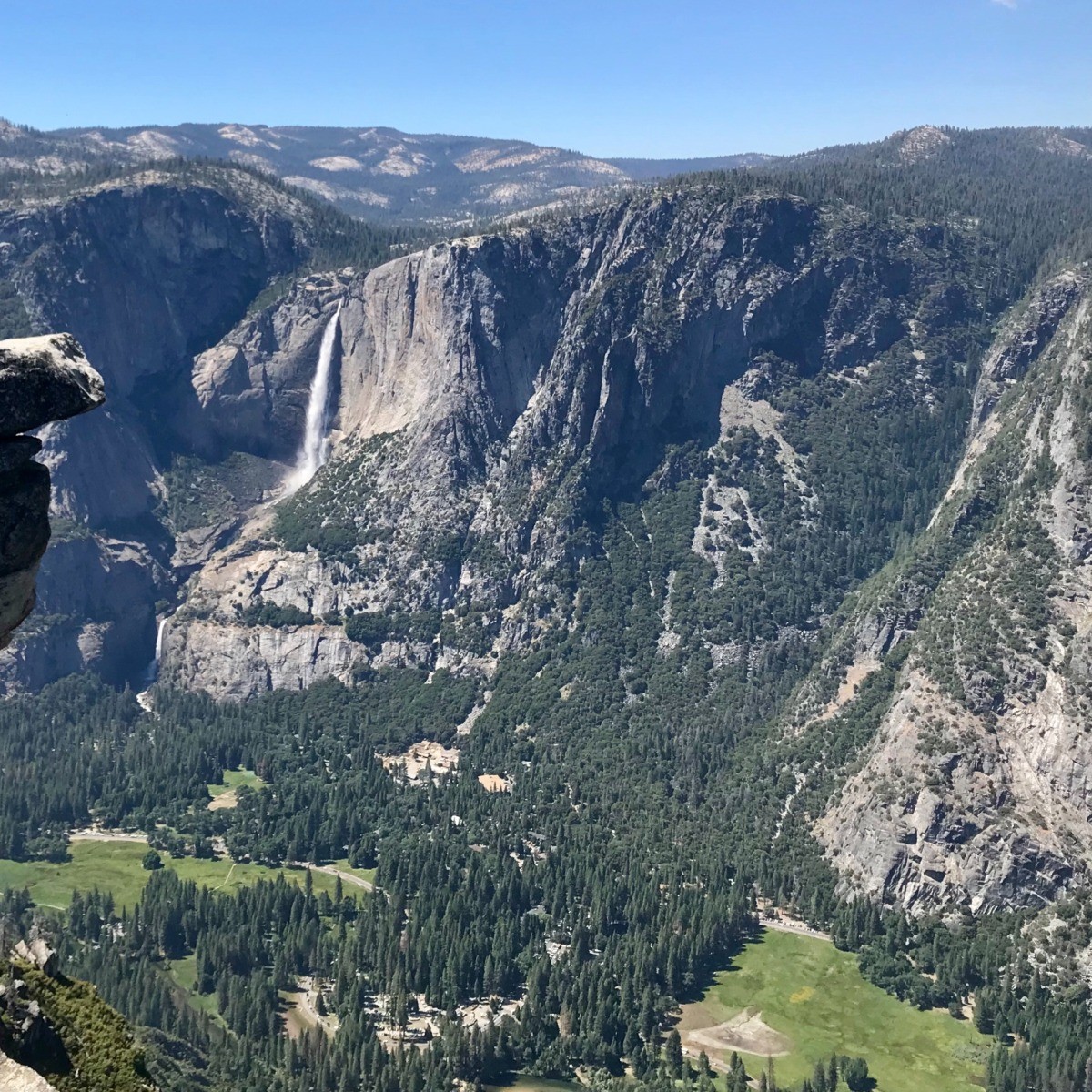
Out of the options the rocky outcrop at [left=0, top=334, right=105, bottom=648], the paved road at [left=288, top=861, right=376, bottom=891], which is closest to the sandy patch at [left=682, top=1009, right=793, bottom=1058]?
the paved road at [left=288, top=861, right=376, bottom=891]

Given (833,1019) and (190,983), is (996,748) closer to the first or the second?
(833,1019)

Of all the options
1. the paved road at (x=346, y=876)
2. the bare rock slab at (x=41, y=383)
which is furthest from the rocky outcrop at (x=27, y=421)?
the paved road at (x=346, y=876)

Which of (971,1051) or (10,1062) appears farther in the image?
(971,1051)

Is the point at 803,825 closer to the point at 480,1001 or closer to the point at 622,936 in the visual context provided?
the point at 622,936

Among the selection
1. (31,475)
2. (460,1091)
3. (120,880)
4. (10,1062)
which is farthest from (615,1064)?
(31,475)

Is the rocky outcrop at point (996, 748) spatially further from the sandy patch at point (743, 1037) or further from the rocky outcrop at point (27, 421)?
the rocky outcrop at point (27, 421)

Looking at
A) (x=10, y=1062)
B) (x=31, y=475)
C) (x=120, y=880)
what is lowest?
(x=120, y=880)
